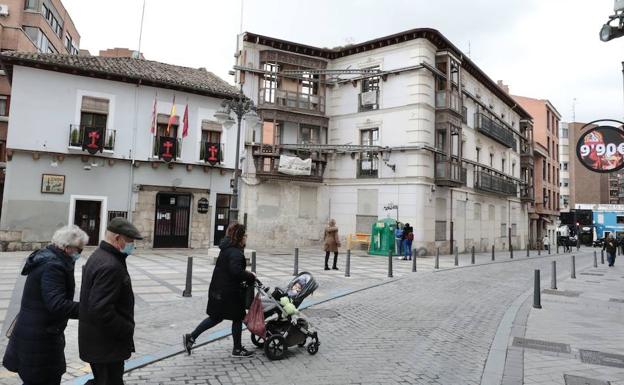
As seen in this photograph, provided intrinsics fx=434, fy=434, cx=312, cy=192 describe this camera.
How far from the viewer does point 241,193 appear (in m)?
24.1

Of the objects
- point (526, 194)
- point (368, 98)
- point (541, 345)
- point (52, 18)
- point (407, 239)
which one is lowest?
point (541, 345)

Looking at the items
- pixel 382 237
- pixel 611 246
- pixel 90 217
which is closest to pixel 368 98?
pixel 382 237

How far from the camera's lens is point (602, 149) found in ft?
25.3

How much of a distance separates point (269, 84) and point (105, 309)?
23254 mm

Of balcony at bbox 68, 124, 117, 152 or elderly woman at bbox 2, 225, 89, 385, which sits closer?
elderly woman at bbox 2, 225, 89, 385

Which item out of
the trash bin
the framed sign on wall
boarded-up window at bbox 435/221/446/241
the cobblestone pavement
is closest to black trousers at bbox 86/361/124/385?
the cobblestone pavement

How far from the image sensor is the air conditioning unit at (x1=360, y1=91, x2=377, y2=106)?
82.8 ft

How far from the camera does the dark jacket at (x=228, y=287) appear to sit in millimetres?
5191

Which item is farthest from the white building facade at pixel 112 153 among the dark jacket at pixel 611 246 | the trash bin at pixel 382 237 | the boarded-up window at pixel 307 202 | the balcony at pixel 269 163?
the dark jacket at pixel 611 246

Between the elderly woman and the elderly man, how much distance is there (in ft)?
0.52

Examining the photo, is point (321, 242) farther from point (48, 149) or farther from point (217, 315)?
point (217, 315)

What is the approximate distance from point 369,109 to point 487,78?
10.8m

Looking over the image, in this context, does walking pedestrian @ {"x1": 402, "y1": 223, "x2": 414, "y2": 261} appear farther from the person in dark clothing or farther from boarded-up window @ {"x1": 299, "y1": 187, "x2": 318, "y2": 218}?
the person in dark clothing

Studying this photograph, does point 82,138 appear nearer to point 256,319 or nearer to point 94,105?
point 94,105
